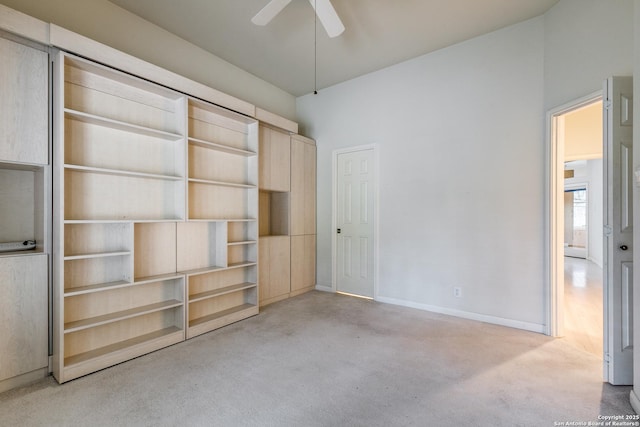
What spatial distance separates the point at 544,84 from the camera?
2.90 meters

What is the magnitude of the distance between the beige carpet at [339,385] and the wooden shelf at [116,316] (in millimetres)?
369

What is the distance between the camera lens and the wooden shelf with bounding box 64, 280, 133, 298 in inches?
83.5

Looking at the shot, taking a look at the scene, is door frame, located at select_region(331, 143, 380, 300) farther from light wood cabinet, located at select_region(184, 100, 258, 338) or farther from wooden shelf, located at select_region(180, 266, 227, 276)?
wooden shelf, located at select_region(180, 266, 227, 276)

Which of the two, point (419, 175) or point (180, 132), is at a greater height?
point (180, 132)

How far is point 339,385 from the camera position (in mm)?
2012

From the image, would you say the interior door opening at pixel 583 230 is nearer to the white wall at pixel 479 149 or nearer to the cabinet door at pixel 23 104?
the white wall at pixel 479 149

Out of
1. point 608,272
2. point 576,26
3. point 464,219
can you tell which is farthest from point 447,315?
point 576,26

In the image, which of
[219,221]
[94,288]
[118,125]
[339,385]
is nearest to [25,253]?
[94,288]

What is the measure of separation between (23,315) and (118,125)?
1.58m

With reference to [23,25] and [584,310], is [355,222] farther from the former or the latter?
[23,25]

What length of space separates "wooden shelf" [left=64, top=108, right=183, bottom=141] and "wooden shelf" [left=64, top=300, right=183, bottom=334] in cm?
162

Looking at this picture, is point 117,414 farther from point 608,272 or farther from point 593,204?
point 593,204

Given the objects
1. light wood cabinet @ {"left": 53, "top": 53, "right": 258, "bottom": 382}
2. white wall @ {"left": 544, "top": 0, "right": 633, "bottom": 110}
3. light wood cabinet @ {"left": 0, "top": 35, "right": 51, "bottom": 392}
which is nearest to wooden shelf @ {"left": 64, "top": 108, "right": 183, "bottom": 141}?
light wood cabinet @ {"left": 53, "top": 53, "right": 258, "bottom": 382}

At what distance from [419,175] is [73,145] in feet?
11.7
